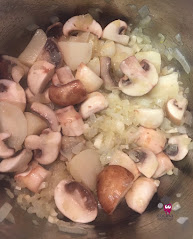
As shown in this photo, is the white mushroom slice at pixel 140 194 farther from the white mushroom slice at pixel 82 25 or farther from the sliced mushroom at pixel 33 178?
the white mushroom slice at pixel 82 25

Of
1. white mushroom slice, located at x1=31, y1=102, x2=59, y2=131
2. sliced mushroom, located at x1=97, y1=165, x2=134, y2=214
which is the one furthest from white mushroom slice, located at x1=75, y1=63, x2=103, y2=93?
sliced mushroom, located at x1=97, y1=165, x2=134, y2=214

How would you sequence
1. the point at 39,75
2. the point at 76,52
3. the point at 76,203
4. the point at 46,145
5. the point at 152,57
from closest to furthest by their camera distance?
the point at 76,203
the point at 46,145
the point at 39,75
the point at 76,52
the point at 152,57

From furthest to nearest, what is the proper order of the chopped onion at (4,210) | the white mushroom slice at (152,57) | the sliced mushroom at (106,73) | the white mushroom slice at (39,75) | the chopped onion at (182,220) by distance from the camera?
the white mushroom slice at (152,57), the sliced mushroom at (106,73), the white mushroom slice at (39,75), the chopped onion at (182,220), the chopped onion at (4,210)

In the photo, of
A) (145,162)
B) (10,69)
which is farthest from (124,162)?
(10,69)

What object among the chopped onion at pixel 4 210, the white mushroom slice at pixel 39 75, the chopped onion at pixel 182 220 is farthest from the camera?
the white mushroom slice at pixel 39 75

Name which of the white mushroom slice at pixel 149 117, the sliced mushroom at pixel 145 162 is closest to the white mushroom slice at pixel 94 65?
the white mushroom slice at pixel 149 117

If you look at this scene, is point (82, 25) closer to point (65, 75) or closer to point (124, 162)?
point (65, 75)
